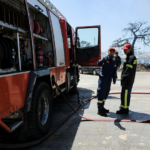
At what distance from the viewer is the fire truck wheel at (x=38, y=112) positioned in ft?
8.92

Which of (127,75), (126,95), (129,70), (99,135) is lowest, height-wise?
(99,135)

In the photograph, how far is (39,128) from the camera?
9.50 feet

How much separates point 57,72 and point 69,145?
1.97 meters

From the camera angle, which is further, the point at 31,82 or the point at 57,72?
the point at 57,72

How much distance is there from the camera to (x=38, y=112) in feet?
9.61

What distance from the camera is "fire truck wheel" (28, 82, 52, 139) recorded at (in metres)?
2.72

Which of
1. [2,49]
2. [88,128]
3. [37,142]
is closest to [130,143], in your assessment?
[88,128]

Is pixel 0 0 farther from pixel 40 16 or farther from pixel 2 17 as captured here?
pixel 40 16

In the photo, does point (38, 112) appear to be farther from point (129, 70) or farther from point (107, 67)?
point (129, 70)

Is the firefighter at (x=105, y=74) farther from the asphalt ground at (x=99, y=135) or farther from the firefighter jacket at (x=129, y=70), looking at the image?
the asphalt ground at (x=99, y=135)

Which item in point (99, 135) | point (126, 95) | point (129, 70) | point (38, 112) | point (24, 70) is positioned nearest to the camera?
point (24, 70)

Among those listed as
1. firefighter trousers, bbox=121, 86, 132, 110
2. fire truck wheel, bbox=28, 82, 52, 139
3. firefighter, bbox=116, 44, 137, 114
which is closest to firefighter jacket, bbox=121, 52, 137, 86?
firefighter, bbox=116, 44, 137, 114

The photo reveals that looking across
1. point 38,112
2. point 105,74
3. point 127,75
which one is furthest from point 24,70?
point 127,75

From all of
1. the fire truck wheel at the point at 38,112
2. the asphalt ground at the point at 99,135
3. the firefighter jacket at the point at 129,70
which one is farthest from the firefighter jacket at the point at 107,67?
the fire truck wheel at the point at 38,112
